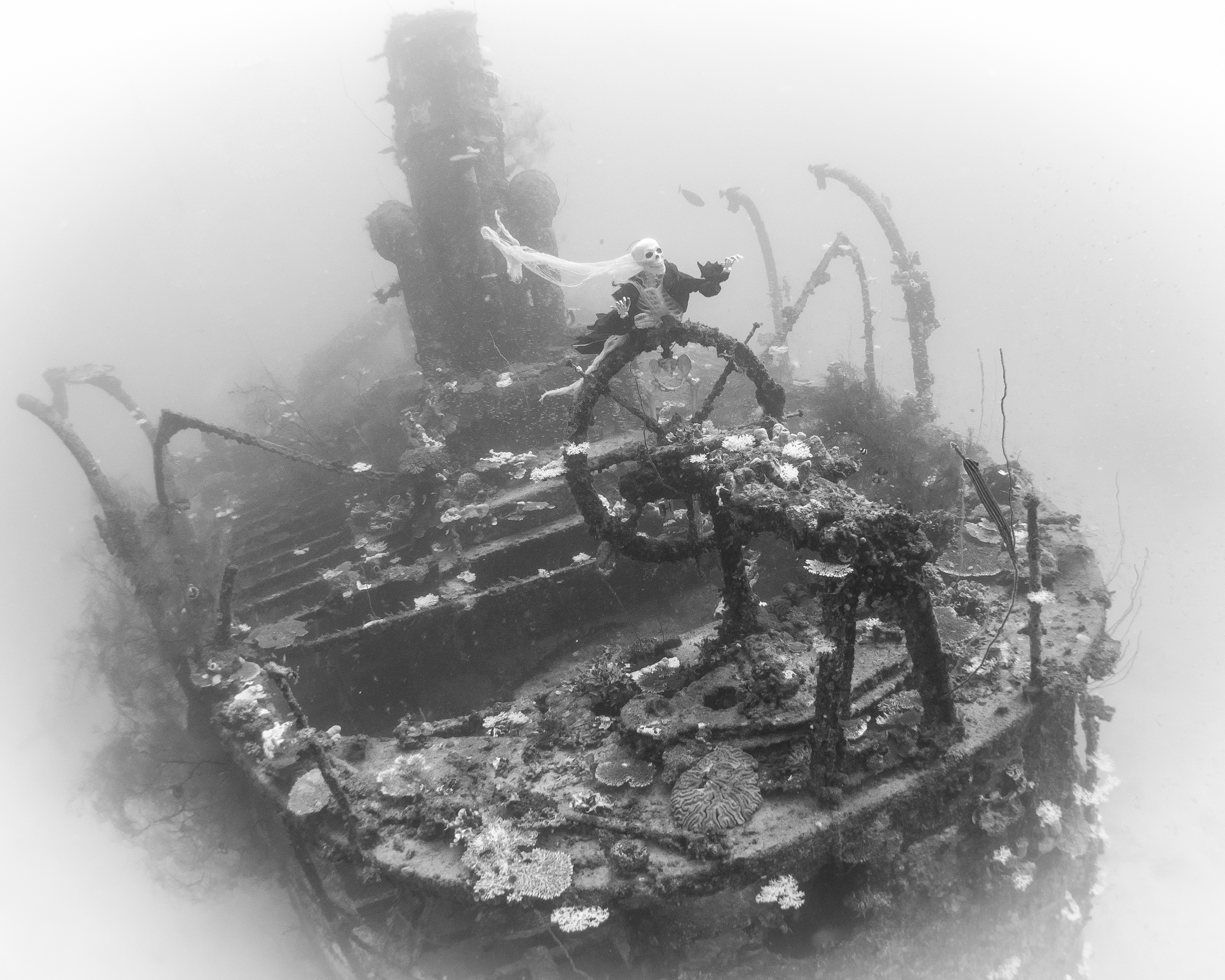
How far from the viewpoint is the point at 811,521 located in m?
4.83

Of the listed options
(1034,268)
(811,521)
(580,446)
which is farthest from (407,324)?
(1034,268)

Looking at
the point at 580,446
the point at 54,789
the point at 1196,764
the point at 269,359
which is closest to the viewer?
the point at 580,446

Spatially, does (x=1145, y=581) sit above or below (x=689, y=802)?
below

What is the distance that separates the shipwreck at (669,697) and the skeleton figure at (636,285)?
0.22m

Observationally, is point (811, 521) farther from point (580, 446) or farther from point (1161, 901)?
point (1161, 901)

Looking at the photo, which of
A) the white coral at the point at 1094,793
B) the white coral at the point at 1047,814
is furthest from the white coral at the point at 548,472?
the white coral at the point at 1094,793

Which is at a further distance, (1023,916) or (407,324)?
(407,324)

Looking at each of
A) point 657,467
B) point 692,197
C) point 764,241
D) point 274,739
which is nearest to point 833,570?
point 657,467

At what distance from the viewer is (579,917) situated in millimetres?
4652

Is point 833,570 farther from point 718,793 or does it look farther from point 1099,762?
point 1099,762

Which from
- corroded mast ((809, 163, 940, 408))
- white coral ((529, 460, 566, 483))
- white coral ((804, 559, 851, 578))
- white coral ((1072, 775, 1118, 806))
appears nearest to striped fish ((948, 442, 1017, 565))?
white coral ((804, 559, 851, 578))

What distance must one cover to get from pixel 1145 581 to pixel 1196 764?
968cm

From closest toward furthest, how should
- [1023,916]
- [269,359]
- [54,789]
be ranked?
[1023,916], [54,789], [269,359]

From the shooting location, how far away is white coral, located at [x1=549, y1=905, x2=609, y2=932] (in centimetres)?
461
